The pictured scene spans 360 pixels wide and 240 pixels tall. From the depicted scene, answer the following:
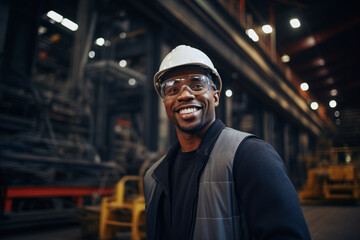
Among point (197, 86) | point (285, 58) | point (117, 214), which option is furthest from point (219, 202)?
point (285, 58)

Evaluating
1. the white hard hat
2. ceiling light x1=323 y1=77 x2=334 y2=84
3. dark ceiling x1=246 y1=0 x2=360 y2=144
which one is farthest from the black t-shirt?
ceiling light x1=323 y1=77 x2=334 y2=84

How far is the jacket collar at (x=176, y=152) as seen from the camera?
Result: 4.67 ft

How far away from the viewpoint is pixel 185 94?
153cm

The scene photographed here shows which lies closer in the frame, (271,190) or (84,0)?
(271,190)

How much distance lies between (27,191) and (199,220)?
5028 millimetres

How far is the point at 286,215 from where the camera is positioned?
1005 millimetres

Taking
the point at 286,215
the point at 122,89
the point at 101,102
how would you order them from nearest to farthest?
1. the point at 286,215
2. the point at 101,102
3. the point at 122,89

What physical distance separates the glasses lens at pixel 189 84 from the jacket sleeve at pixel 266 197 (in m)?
0.50

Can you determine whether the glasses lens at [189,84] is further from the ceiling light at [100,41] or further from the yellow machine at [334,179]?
the ceiling light at [100,41]

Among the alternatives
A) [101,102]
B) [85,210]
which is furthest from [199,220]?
[101,102]

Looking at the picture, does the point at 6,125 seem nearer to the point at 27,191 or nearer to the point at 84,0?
the point at 27,191

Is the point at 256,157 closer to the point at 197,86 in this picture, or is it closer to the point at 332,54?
the point at 197,86

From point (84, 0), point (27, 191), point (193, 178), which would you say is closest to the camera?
point (193, 178)

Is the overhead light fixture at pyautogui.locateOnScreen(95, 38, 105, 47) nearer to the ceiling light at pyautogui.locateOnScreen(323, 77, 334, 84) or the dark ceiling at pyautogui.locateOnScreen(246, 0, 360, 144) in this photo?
the dark ceiling at pyautogui.locateOnScreen(246, 0, 360, 144)
